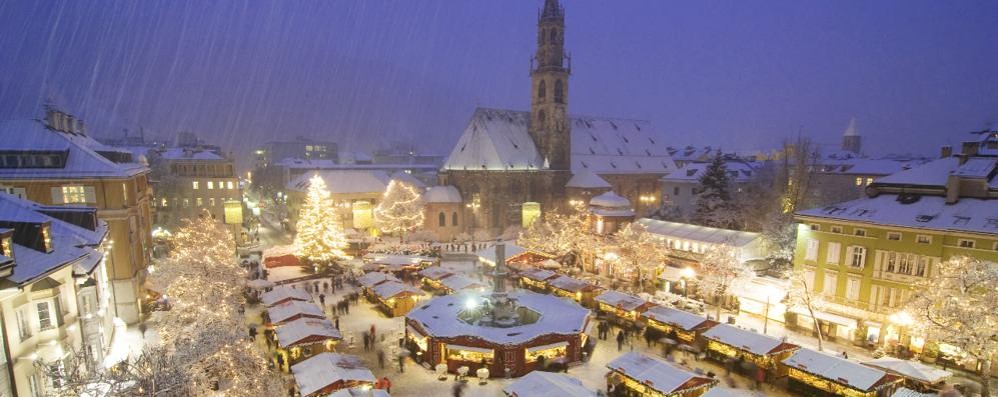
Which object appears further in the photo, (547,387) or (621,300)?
(621,300)

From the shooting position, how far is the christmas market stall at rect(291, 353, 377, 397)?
18203 mm

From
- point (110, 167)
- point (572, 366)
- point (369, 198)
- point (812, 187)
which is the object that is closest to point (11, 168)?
point (110, 167)

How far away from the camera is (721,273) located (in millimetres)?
30266

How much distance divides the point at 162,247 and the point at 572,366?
43.7 meters

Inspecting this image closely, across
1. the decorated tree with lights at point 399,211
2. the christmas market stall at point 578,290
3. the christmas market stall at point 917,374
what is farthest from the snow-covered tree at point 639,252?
the decorated tree with lights at point 399,211

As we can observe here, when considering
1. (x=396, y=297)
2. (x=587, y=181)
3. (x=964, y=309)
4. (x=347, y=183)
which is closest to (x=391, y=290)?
(x=396, y=297)

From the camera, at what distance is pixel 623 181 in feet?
217

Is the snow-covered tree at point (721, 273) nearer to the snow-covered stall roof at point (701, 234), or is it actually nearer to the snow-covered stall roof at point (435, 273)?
the snow-covered stall roof at point (701, 234)

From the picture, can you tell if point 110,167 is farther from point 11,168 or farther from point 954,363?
point 954,363

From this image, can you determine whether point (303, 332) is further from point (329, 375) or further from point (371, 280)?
point (371, 280)

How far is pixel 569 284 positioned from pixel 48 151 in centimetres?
3274

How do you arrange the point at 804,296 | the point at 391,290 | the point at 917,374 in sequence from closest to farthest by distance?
the point at 917,374, the point at 804,296, the point at 391,290

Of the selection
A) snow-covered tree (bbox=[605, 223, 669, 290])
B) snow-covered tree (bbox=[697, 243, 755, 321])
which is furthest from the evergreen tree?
snow-covered tree (bbox=[697, 243, 755, 321])

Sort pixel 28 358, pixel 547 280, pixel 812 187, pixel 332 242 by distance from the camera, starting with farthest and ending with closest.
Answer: pixel 812 187 < pixel 332 242 < pixel 547 280 < pixel 28 358
